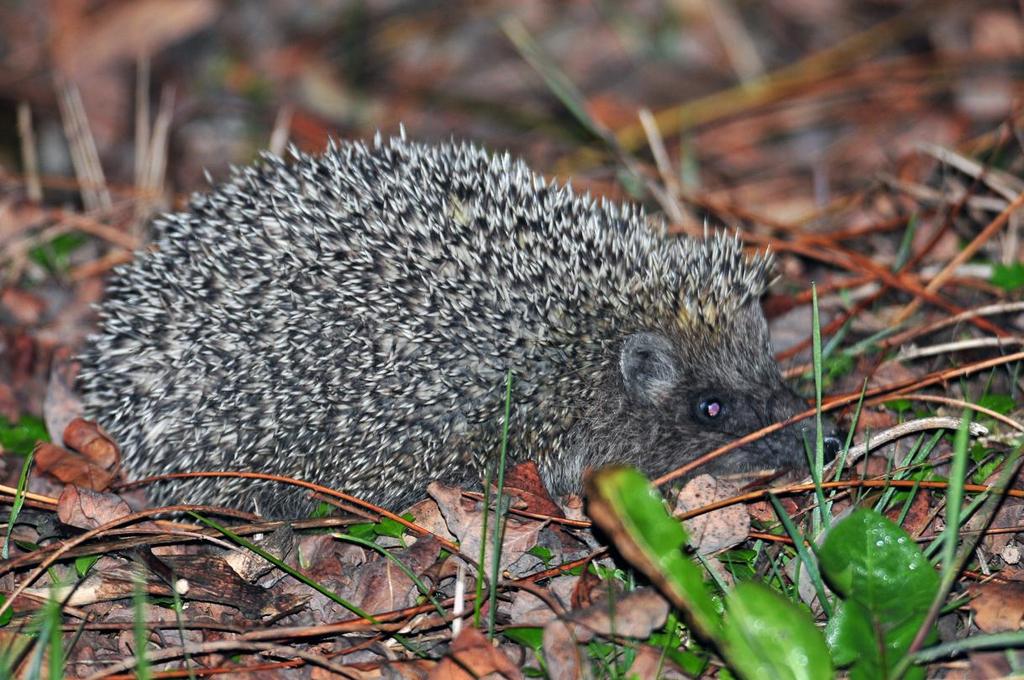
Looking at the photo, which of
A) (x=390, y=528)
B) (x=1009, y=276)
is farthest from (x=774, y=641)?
(x=1009, y=276)

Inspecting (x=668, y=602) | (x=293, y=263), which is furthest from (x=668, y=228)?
(x=668, y=602)

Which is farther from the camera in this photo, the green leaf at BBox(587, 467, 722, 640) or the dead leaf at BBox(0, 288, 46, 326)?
the dead leaf at BBox(0, 288, 46, 326)

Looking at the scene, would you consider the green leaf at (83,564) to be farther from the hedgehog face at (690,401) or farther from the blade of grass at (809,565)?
the blade of grass at (809,565)

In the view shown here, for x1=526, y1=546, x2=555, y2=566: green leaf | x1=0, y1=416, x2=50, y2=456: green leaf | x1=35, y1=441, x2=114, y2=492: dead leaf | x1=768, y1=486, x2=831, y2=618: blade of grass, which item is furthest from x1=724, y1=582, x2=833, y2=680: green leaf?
x1=0, y1=416, x2=50, y2=456: green leaf

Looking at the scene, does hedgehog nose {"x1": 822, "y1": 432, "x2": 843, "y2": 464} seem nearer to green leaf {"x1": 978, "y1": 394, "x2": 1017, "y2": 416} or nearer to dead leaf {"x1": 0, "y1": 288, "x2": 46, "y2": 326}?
green leaf {"x1": 978, "y1": 394, "x2": 1017, "y2": 416}

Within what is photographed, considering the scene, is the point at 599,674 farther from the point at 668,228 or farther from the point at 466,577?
the point at 668,228

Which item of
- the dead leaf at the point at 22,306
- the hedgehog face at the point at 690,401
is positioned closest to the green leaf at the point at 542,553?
the hedgehog face at the point at 690,401
